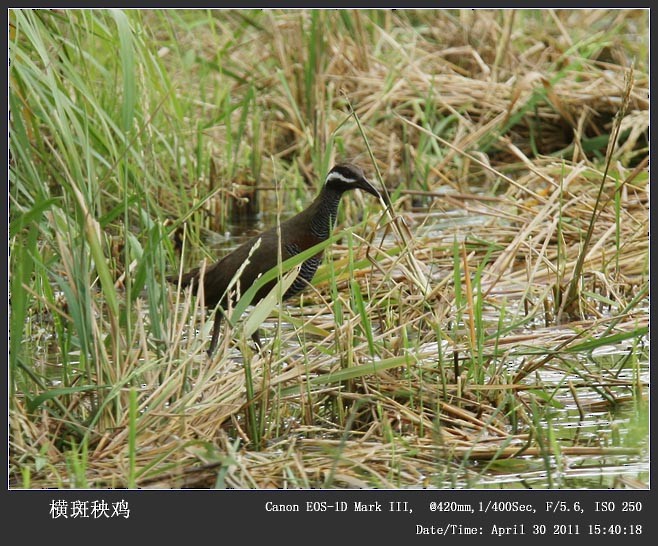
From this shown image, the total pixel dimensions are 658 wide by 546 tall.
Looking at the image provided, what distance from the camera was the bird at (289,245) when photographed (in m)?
5.04

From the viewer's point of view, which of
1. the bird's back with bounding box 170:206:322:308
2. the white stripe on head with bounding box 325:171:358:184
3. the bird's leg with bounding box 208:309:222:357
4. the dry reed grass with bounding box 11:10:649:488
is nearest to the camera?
the dry reed grass with bounding box 11:10:649:488

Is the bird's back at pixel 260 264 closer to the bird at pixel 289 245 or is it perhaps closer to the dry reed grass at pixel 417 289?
the bird at pixel 289 245

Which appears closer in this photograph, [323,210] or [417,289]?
[417,289]

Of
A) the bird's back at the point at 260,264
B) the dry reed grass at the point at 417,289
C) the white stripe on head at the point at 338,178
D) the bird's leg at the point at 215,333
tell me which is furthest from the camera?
the white stripe on head at the point at 338,178

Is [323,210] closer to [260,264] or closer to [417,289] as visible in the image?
[260,264]

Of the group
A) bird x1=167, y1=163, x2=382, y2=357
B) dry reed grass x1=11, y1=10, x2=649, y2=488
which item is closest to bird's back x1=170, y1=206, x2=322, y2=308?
bird x1=167, y1=163, x2=382, y2=357

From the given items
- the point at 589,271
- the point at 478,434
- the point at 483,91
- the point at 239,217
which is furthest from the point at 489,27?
the point at 478,434

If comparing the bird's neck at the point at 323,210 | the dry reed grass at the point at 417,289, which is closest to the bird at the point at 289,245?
the bird's neck at the point at 323,210

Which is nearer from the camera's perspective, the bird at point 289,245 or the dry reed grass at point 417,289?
the dry reed grass at point 417,289

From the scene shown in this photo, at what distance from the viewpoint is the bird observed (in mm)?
5039

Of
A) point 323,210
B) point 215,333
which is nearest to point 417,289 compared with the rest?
point 323,210

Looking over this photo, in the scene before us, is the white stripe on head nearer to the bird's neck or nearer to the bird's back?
the bird's neck

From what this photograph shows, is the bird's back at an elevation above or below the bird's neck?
below

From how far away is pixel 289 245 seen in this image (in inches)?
203
